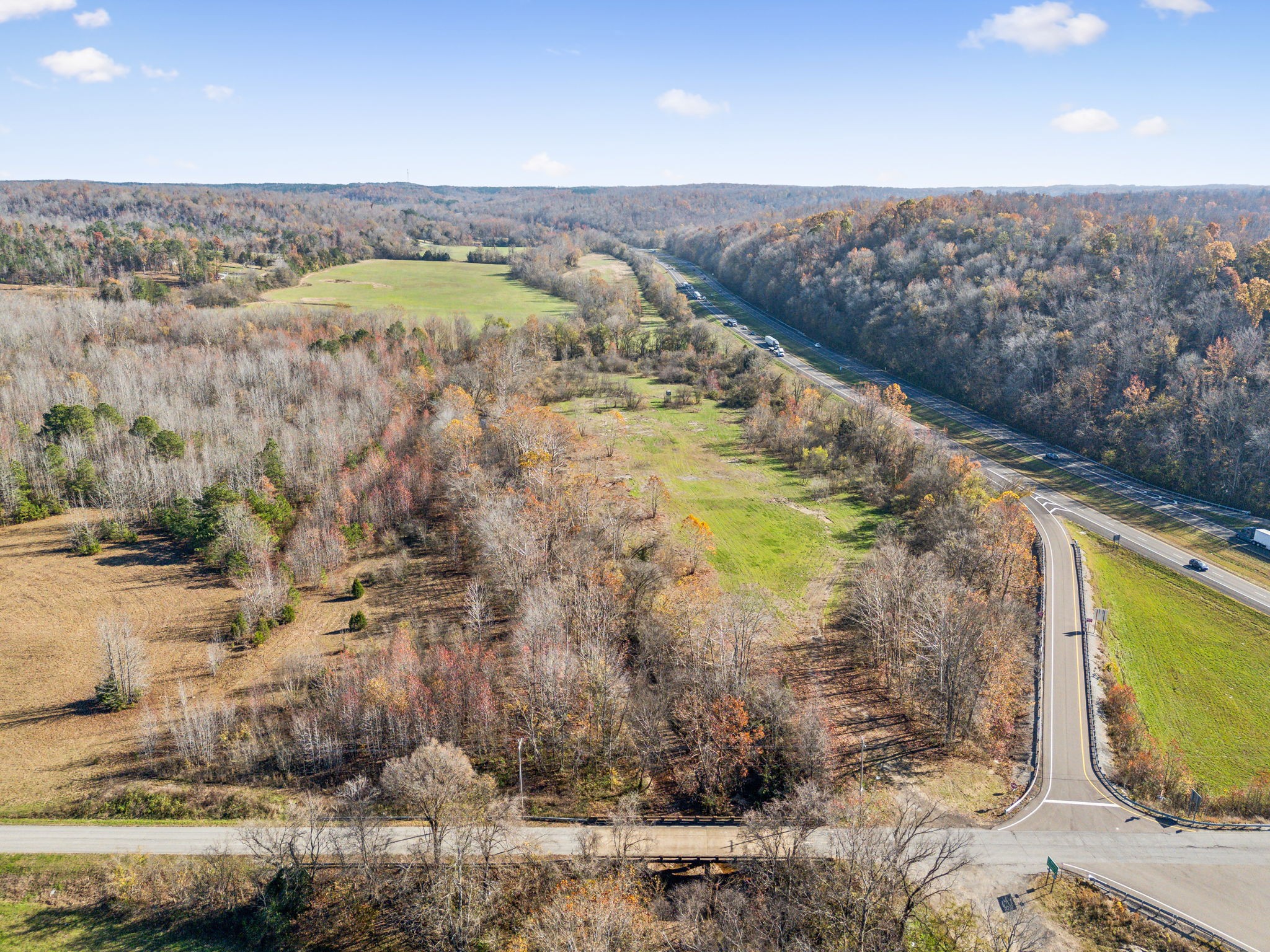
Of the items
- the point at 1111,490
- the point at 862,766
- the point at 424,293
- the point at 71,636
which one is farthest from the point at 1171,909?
the point at 424,293

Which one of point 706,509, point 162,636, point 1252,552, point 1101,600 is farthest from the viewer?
point 706,509

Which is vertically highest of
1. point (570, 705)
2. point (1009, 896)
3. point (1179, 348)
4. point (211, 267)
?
point (211, 267)

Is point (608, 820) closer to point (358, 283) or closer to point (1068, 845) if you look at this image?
point (1068, 845)

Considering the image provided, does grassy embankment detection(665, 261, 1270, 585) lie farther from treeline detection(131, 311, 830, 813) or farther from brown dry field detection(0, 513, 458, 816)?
brown dry field detection(0, 513, 458, 816)

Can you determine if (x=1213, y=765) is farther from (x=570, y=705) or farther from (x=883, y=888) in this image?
(x=570, y=705)

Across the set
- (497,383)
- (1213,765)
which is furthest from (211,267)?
(1213,765)
